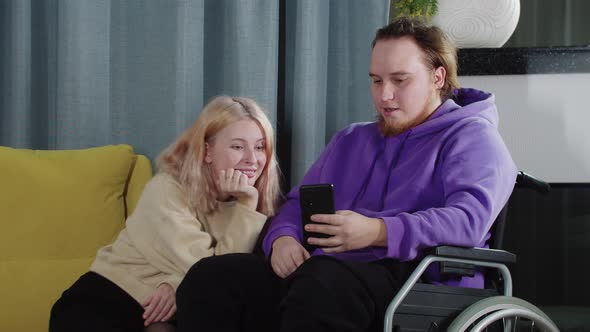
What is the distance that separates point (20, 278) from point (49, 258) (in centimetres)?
8

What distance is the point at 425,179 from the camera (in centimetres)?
162

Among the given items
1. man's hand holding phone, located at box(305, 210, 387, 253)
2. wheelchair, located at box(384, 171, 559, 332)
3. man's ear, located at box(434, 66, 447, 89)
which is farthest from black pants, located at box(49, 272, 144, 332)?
man's ear, located at box(434, 66, 447, 89)

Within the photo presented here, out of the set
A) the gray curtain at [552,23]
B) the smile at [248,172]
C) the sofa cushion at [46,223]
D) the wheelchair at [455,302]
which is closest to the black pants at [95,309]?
the sofa cushion at [46,223]

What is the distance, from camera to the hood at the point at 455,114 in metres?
1.67

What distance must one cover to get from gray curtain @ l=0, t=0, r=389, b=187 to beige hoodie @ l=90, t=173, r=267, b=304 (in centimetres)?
34

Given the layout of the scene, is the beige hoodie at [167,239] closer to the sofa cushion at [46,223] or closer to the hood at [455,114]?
the sofa cushion at [46,223]

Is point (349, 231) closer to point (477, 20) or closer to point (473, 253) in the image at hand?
point (473, 253)

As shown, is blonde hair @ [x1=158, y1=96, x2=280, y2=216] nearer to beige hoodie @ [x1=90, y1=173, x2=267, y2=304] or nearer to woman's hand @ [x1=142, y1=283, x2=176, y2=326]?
beige hoodie @ [x1=90, y1=173, x2=267, y2=304]

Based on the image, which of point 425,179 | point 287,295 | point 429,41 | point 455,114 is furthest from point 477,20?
point 287,295

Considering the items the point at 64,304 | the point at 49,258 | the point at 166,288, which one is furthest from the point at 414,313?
the point at 49,258

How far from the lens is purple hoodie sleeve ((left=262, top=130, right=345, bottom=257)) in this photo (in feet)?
5.68

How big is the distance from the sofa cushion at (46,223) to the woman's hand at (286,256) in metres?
0.52

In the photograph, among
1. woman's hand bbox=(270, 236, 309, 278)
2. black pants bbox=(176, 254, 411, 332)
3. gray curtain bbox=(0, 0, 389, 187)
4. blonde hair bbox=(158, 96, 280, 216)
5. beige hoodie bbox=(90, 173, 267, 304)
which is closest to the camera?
black pants bbox=(176, 254, 411, 332)

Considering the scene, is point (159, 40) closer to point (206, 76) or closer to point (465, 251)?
point (206, 76)
